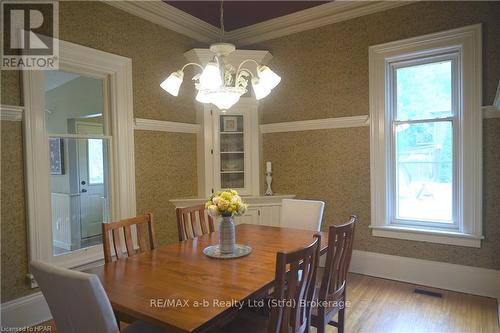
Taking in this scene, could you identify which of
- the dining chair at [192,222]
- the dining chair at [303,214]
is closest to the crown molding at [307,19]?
the dining chair at [303,214]

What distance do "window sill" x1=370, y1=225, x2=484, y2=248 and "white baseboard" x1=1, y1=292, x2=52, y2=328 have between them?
3.24 metres

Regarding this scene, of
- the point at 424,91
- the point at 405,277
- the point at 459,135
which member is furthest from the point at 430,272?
the point at 424,91

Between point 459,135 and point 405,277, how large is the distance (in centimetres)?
153

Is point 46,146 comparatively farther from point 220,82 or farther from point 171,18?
point 171,18

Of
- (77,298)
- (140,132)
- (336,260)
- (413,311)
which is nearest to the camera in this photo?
(77,298)

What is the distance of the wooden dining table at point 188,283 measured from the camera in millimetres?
1305

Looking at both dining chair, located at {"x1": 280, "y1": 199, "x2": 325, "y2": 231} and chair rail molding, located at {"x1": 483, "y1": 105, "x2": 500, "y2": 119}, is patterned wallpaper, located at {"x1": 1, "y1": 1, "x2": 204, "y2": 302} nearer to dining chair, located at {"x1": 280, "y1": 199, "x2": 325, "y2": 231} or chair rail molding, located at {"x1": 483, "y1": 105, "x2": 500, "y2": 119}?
dining chair, located at {"x1": 280, "y1": 199, "x2": 325, "y2": 231}

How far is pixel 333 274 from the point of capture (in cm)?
188

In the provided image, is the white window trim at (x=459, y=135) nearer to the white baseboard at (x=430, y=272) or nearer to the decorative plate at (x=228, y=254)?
the white baseboard at (x=430, y=272)

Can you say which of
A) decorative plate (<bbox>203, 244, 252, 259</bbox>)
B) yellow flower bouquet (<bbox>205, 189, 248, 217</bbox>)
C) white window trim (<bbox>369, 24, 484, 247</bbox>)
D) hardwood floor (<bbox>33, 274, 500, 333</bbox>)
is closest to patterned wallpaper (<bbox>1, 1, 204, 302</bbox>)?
hardwood floor (<bbox>33, 274, 500, 333</bbox>)

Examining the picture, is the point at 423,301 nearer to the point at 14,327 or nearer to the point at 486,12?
the point at 486,12

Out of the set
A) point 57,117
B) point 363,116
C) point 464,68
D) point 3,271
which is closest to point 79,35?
point 57,117

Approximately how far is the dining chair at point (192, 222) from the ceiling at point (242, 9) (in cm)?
223

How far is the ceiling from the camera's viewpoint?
3.45 meters
